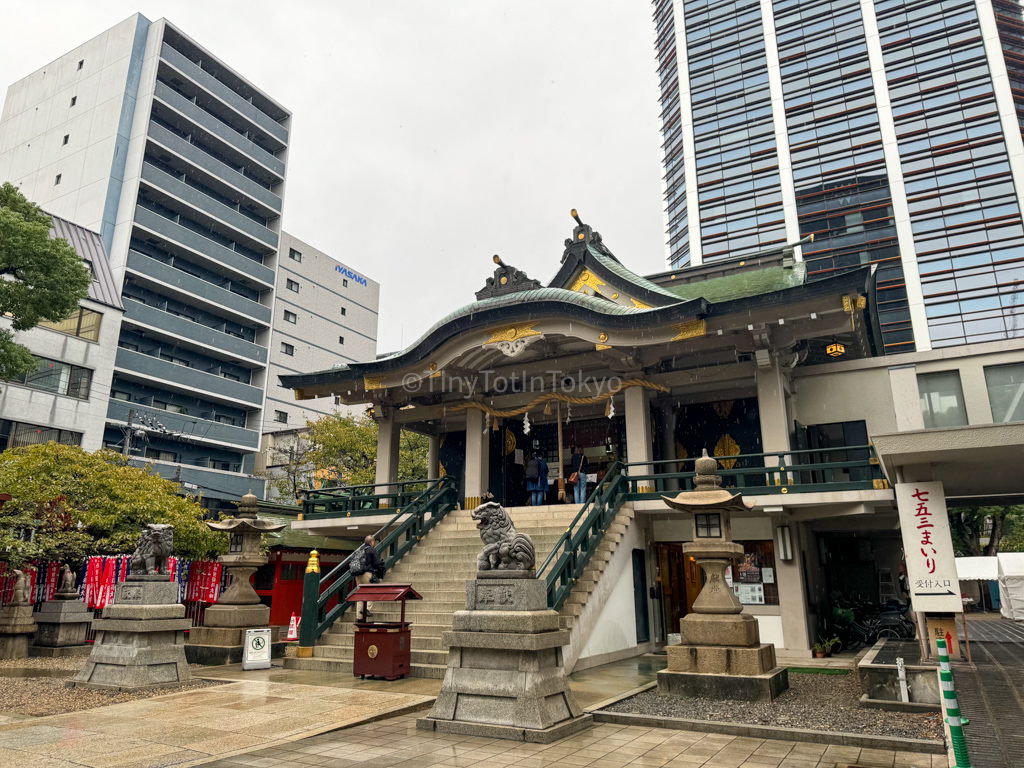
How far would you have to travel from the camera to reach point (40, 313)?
18328 mm

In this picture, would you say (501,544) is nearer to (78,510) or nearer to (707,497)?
(707,497)

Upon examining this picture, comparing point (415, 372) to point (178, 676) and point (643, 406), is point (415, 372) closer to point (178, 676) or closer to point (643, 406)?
point (643, 406)

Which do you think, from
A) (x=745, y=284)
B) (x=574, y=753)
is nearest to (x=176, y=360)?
(x=745, y=284)

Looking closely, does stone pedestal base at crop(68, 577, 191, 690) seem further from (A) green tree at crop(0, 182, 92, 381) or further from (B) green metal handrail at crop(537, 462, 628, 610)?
(A) green tree at crop(0, 182, 92, 381)

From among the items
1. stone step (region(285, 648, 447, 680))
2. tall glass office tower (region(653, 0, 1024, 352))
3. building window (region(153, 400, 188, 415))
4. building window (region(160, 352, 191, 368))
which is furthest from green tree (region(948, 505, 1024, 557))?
building window (region(160, 352, 191, 368))

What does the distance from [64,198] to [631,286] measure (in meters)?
41.4

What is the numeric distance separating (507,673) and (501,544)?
4.72 feet

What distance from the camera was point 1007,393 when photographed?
634 inches

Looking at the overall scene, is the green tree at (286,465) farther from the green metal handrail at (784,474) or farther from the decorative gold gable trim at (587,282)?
the green metal handrail at (784,474)

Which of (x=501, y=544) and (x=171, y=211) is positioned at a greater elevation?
(x=171, y=211)

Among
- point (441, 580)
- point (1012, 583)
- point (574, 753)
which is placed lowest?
point (574, 753)

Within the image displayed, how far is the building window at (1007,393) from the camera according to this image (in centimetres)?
1603

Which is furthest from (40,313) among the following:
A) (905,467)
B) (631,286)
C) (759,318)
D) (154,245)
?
(154,245)

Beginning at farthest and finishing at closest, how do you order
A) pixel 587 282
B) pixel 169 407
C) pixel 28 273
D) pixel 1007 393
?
1. pixel 169 407
2. pixel 587 282
3. pixel 28 273
4. pixel 1007 393
